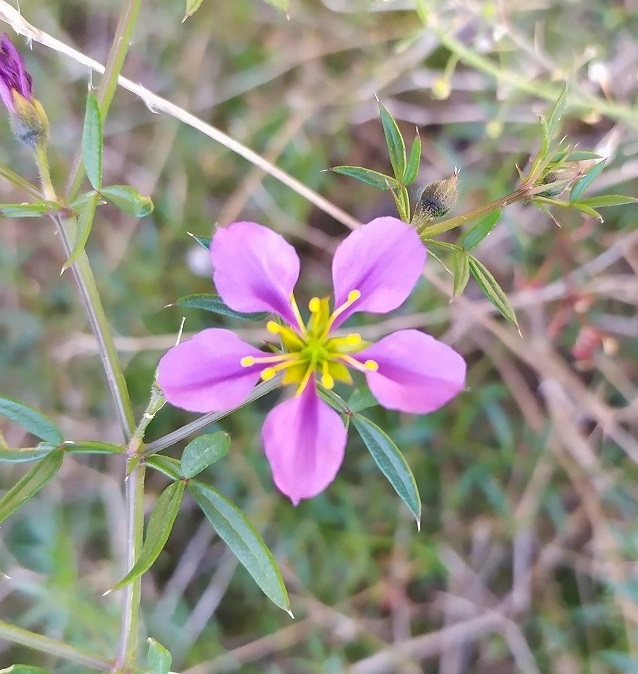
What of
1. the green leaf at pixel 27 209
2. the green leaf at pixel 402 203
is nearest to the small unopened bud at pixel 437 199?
the green leaf at pixel 402 203

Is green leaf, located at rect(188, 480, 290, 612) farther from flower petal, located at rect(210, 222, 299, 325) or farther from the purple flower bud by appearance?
the purple flower bud

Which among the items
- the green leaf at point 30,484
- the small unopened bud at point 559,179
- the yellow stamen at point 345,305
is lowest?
the green leaf at point 30,484

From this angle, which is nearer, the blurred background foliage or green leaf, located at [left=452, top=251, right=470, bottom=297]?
green leaf, located at [left=452, top=251, right=470, bottom=297]

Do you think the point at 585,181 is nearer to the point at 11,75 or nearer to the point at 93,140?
the point at 93,140

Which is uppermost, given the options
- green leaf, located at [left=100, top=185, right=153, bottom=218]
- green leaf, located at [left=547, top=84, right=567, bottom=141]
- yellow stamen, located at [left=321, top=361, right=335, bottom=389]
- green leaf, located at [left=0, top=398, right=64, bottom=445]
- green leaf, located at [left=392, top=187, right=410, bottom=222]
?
green leaf, located at [left=547, top=84, right=567, bottom=141]

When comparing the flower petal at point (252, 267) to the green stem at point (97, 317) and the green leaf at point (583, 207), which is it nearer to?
the green stem at point (97, 317)

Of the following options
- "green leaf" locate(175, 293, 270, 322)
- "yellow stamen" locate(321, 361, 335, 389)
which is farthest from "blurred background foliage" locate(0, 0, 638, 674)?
"yellow stamen" locate(321, 361, 335, 389)

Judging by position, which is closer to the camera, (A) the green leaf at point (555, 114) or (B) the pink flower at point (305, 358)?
(B) the pink flower at point (305, 358)
